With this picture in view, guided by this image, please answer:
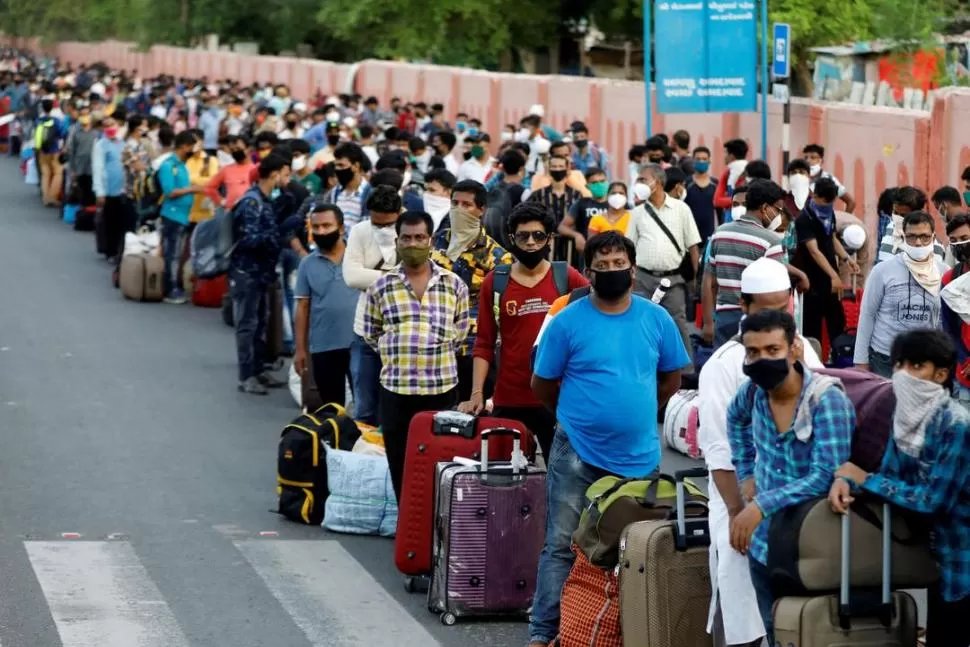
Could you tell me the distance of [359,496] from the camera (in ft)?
36.4

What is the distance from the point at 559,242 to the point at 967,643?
1111 cm

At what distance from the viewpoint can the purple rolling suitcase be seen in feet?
30.4

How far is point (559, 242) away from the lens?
17.8 m

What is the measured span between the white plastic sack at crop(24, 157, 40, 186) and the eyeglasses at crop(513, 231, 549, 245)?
27.0m

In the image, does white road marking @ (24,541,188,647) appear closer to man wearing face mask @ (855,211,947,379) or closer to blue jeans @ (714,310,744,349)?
blue jeans @ (714,310,744,349)

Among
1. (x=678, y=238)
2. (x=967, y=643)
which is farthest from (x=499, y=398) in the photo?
(x=678, y=238)

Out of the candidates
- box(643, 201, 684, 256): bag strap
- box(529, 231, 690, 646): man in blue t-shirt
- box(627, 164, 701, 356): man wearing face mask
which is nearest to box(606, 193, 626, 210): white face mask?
box(627, 164, 701, 356): man wearing face mask

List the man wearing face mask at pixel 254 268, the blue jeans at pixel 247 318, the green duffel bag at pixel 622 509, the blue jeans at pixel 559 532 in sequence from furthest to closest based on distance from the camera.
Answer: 1. the blue jeans at pixel 247 318
2. the man wearing face mask at pixel 254 268
3. the blue jeans at pixel 559 532
4. the green duffel bag at pixel 622 509

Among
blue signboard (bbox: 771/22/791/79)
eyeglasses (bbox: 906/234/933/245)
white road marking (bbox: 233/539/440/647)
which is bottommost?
white road marking (bbox: 233/539/440/647)

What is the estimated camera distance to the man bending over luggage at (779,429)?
6.67 metres

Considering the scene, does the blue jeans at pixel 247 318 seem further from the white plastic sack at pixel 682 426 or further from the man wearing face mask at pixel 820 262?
the man wearing face mask at pixel 820 262

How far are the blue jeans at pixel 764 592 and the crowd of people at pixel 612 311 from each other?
0.04 feet

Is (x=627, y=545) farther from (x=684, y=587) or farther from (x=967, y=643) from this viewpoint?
(x=967, y=643)

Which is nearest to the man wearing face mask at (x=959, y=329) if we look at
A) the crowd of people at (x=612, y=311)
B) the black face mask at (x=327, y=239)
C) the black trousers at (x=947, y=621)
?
the crowd of people at (x=612, y=311)
